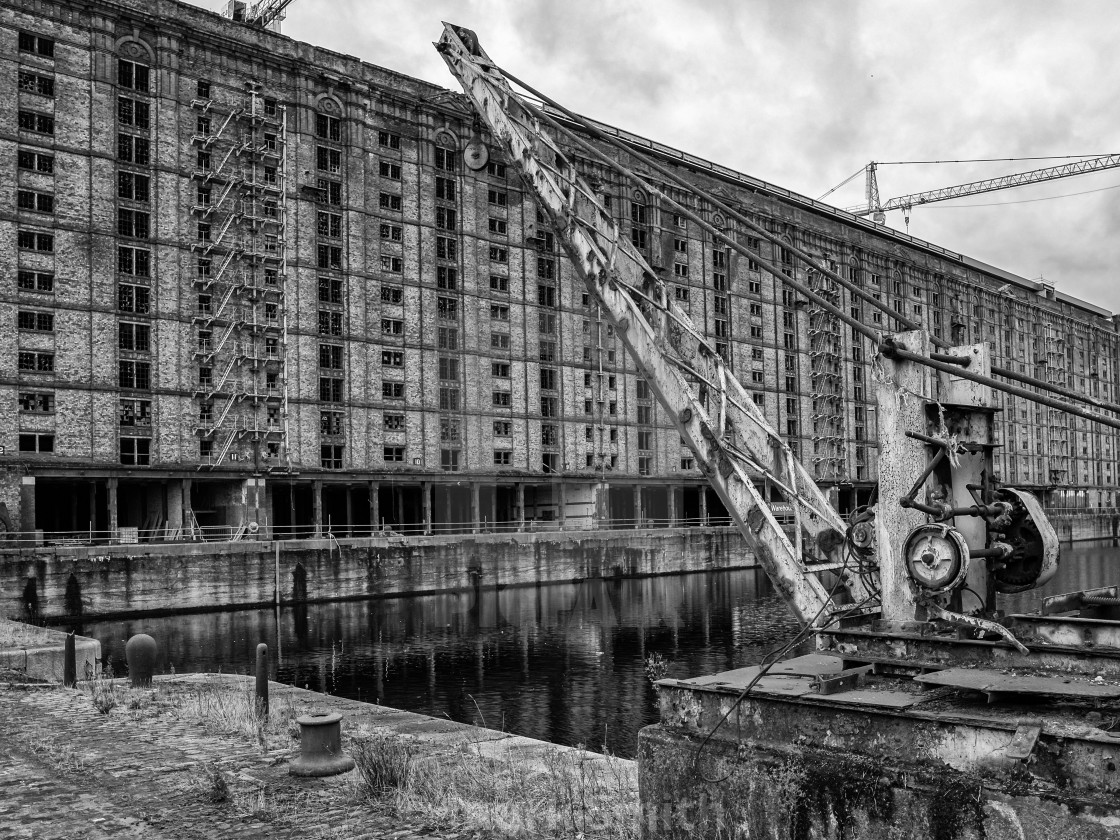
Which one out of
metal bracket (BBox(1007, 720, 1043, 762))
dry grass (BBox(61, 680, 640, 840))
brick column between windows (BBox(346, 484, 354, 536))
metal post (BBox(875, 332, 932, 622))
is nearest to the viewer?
metal bracket (BBox(1007, 720, 1043, 762))

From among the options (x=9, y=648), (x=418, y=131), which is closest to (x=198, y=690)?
(x=9, y=648)

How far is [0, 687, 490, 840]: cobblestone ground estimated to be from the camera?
30.6 feet

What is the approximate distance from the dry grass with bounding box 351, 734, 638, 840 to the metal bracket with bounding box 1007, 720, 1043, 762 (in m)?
4.22

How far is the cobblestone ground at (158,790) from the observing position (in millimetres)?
9328

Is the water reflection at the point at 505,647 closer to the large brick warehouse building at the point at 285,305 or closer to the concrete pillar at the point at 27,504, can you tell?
the concrete pillar at the point at 27,504

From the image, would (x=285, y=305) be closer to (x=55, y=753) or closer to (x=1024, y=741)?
(x=55, y=753)

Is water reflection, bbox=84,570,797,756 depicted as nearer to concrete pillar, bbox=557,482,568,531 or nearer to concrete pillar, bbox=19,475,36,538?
concrete pillar, bbox=19,475,36,538

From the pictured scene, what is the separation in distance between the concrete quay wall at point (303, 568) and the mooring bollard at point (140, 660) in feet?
94.5

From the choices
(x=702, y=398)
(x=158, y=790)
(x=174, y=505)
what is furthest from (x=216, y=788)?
(x=174, y=505)

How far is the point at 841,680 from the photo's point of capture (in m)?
7.68

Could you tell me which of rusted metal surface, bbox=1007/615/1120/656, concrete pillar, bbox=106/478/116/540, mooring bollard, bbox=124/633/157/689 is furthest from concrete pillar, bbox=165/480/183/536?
rusted metal surface, bbox=1007/615/1120/656

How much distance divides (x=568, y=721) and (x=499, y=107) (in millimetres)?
14899

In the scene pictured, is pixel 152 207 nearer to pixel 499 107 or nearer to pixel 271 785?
pixel 499 107

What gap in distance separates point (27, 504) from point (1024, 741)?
56307 millimetres
